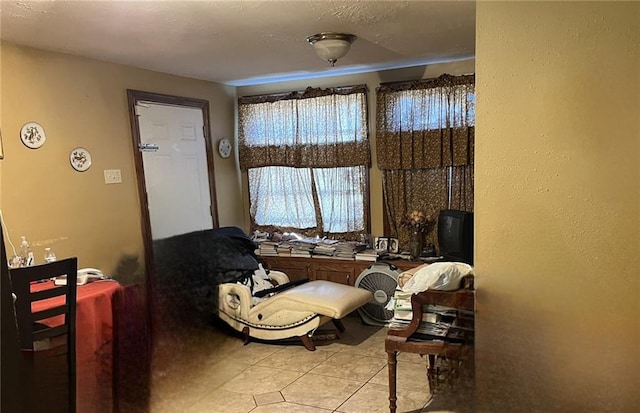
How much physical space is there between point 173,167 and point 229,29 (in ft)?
3.33

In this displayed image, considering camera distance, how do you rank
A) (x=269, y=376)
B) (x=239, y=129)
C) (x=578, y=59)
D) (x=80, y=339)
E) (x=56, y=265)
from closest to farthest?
(x=578, y=59)
(x=56, y=265)
(x=80, y=339)
(x=269, y=376)
(x=239, y=129)

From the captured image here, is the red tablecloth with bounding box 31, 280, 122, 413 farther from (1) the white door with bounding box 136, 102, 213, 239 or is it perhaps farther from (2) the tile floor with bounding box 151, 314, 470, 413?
(1) the white door with bounding box 136, 102, 213, 239

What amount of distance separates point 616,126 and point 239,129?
3.26 meters

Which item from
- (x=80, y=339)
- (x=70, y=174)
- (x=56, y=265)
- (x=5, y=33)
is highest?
(x=5, y=33)

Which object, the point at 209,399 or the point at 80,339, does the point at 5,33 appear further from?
the point at 209,399

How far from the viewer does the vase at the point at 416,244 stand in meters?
3.21

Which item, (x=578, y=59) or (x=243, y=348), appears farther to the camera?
(x=243, y=348)

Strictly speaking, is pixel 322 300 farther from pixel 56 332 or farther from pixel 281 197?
pixel 56 332

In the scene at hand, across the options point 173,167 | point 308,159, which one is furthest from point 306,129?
point 173,167

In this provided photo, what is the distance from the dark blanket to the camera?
2.39m

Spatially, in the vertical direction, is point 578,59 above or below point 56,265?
above

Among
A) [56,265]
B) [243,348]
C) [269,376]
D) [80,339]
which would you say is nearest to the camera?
[56,265]

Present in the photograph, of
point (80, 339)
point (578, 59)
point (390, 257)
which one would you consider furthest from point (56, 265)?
point (390, 257)

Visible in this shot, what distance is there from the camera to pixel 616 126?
0.66 metres
